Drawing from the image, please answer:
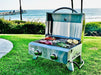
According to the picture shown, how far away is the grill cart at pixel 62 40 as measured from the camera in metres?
2.23

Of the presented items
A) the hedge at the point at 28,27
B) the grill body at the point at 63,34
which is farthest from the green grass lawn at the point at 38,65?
the hedge at the point at 28,27

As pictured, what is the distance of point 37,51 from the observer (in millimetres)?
2465

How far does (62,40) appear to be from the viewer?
2689 mm

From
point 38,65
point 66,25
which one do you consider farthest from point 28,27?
point 66,25

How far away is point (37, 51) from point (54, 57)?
0.39 meters

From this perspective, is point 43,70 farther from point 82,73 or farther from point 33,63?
point 82,73

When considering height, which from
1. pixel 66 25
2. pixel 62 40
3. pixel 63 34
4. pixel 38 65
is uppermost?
pixel 66 25

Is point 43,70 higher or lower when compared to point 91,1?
lower

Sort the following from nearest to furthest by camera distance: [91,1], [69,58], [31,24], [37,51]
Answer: [69,58] → [37,51] → [31,24] → [91,1]

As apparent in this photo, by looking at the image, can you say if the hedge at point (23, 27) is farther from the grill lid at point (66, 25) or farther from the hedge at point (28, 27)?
the grill lid at point (66, 25)

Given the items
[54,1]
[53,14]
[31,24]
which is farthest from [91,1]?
[53,14]

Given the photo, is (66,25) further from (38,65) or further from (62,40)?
(38,65)

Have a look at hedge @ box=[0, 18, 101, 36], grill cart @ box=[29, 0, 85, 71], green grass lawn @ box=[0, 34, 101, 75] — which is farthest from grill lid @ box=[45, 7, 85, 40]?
hedge @ box=[0, 18, 101, 36]

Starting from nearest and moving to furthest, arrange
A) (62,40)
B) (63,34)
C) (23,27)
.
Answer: (62,40)
(63,34)
(23,27)
